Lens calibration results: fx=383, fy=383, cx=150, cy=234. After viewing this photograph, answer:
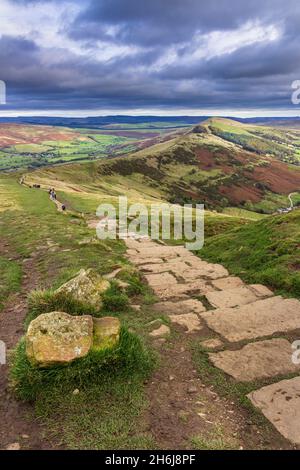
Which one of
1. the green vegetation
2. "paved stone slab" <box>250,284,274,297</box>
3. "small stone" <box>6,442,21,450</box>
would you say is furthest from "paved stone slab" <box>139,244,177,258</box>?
"small stone" <box>6,442,21,450</box>

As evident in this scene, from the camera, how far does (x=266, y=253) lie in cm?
1969

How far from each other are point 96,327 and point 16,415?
9.23 feet

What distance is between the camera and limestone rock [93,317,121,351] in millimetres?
9836

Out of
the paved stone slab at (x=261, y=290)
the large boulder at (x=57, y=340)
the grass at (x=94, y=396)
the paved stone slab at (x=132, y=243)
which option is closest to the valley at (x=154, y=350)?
the grass at (x=94, y=396)

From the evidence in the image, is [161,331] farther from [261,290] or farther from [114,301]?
[261,290]

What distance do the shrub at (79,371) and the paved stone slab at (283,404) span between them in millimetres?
2983

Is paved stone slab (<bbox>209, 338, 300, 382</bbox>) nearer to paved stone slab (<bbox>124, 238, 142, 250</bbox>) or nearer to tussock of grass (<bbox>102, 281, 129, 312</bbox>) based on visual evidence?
tussock of grass (<bbox>102, 281, 129, 312</bbox>)

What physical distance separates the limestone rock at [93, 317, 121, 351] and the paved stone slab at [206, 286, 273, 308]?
6.09 meters

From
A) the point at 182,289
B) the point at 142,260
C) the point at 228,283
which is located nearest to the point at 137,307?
the point at 182,289

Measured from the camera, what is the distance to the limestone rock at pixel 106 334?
9836 mm

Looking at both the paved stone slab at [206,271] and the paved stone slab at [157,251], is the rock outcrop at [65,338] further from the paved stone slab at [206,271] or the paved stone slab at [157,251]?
the paved stone slab at [157,251]

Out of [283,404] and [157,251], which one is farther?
[157,251]

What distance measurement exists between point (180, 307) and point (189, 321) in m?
1.46
